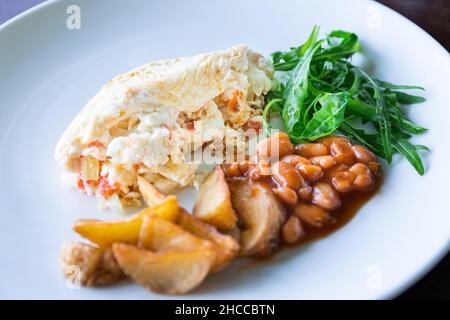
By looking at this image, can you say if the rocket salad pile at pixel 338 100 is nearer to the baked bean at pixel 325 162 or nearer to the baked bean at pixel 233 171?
the baked bean at pixel 325 162

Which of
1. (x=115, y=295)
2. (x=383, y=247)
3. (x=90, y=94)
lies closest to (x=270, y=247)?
(x=383, y=247)

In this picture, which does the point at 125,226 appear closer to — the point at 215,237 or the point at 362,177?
the point at 215,237

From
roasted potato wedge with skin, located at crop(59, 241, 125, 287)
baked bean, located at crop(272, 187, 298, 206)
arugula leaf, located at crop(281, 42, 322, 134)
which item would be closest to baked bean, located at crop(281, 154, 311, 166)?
baked bean, located at crop(272, 187, 298, 206)

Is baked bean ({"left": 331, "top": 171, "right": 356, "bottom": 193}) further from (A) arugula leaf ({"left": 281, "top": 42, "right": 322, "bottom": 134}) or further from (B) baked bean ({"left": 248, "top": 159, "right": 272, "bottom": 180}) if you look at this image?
(A) arugula leaf ({"left": 281, "top": 42, "right": 322, "bottom": 134})

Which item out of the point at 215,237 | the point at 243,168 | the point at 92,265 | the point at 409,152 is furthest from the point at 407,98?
the point at 92,265
